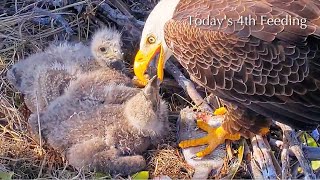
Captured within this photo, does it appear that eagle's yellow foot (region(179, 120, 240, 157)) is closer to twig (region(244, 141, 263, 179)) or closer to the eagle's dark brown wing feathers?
twig (region(244, 141, 263, 179))

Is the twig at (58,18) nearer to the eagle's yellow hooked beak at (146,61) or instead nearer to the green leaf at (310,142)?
the eagle's yellow hooked beak at (146,61)

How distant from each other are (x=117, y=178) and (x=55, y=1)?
5.40 ft

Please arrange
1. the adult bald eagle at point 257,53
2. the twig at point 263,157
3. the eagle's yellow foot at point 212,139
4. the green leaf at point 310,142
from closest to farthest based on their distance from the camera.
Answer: the adult bald eagle at point 257,53 → the twig at point 263,157 → the eagle's yellow foot at point 212,139 → the green leaf at point 310,142

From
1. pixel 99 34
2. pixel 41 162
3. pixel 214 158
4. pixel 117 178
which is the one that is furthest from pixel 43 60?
pixel 214 158

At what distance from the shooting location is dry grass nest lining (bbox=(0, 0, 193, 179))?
13.5 ft

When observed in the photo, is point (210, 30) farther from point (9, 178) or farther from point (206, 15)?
point (9, 178)

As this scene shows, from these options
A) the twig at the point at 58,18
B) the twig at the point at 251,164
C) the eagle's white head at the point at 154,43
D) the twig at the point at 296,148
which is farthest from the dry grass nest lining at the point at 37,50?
the twig at the point at 296,148

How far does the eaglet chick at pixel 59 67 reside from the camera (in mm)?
4375

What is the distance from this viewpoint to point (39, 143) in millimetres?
4203

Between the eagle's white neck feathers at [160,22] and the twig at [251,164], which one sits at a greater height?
the eagle's white neck feathers at [160,22]

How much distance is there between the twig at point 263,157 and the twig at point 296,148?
0.49 feet

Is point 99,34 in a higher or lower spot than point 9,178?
higher

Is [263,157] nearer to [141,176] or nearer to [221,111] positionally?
[221,111]

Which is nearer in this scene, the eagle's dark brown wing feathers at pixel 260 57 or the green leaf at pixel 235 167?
the eagle's dark brown wing feathers at pixel 260 57
